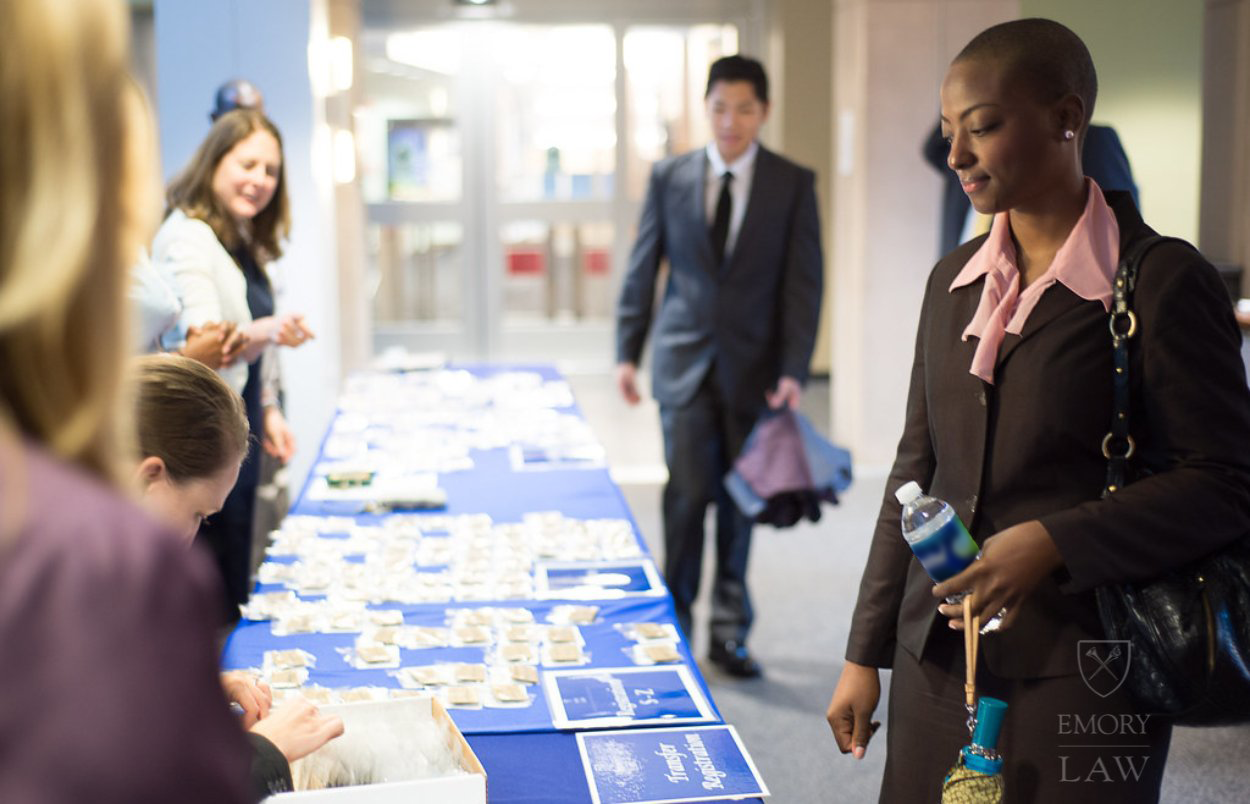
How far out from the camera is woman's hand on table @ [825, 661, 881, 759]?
74.2 inches

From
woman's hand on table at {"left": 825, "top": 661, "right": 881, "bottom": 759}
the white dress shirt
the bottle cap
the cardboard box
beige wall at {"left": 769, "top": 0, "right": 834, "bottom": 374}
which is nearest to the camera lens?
the cardboard box

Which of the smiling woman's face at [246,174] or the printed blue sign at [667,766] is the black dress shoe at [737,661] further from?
the printed blue sign at [667,766]

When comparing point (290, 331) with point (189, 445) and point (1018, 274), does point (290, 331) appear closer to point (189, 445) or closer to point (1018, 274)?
point (189, 445)

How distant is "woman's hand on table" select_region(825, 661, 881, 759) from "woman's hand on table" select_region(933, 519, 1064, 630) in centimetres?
36

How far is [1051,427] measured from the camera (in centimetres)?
160

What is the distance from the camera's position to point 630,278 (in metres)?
4.34

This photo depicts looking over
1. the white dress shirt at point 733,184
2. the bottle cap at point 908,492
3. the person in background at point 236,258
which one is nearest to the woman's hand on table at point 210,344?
the person in background at point 236,258

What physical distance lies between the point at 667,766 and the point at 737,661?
2488mm

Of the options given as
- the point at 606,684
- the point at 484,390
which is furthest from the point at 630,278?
the point at 606,684

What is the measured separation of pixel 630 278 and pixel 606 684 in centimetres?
246

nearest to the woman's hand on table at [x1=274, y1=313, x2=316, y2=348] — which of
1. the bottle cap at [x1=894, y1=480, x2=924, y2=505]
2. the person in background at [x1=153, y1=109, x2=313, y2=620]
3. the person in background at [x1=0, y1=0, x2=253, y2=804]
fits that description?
the person in background at [x1=153, y1=109, x2=313, y2=620]

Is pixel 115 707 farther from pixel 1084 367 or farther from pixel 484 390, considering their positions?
pixel 484 390

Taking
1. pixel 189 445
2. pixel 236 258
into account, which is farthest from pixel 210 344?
pixel 189 445

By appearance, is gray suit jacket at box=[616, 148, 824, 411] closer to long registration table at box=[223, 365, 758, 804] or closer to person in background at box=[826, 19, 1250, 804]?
long registration table at box=[223, 365, 758, 804]
